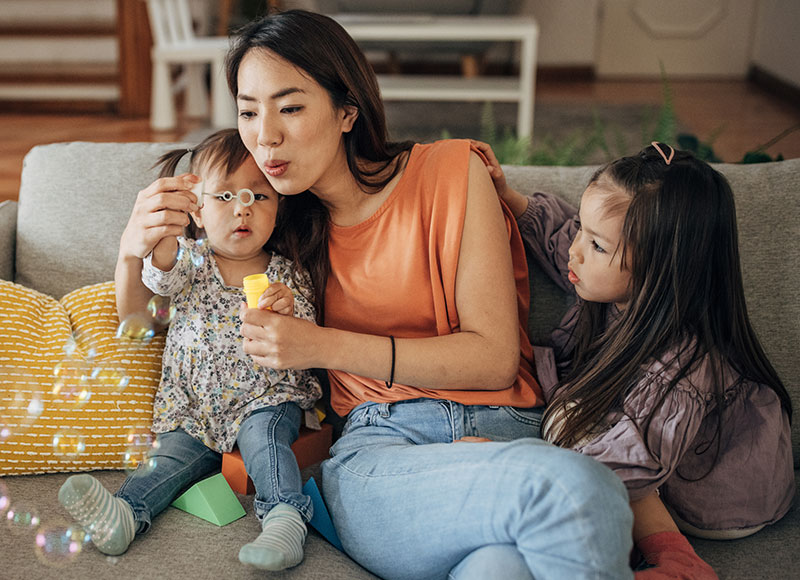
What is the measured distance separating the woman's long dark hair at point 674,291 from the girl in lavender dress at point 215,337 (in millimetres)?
439

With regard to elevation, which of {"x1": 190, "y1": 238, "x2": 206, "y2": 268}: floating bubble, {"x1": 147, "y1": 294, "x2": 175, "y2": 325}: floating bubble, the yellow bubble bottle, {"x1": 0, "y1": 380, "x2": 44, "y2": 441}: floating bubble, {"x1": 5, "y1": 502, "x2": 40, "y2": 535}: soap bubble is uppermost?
the yellow bubble bottle

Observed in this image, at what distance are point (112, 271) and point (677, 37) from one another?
18.8ft

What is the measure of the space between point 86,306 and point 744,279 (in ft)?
3.76

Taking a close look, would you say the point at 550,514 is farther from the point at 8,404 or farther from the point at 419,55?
the point at 419,55

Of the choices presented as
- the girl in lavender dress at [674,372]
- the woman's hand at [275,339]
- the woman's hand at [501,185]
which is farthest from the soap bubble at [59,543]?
the woman's hand at [501,185]

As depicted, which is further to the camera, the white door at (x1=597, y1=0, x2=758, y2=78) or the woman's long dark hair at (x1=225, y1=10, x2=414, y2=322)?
the white door at (x1=597, y1=0, x2=758, y2=78)

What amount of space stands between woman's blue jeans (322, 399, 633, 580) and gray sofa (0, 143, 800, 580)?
0.05 m

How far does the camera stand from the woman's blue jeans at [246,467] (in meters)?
1.17

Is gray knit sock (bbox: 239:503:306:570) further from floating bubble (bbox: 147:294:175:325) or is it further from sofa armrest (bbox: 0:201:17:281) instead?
sofa armrest (bbox: 0:201:17:281)

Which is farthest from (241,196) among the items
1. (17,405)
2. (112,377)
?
(17,405)

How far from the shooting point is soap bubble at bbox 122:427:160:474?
4.14 ft

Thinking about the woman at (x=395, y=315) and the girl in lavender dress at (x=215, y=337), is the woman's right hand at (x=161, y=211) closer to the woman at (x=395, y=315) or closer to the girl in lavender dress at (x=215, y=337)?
the girl in lavender dress at (x=215, y=337)

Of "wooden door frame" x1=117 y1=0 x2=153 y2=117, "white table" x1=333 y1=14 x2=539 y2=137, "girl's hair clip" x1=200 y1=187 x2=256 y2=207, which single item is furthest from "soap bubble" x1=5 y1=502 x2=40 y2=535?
"wooden door frame" x1=117 y1=0 x2=153 y2=117

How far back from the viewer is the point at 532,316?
1.43 m
